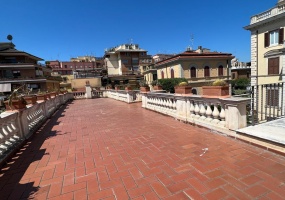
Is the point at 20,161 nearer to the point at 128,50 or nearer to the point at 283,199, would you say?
the point at 283,199

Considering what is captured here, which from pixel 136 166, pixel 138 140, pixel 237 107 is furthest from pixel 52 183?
pixel 237 107

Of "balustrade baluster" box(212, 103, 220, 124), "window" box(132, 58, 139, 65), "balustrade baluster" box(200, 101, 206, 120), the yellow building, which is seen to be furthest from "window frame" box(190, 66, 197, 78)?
"balustrade baluster" box(212, 103, 220, 124)

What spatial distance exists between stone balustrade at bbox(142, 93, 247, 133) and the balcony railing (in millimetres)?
19148

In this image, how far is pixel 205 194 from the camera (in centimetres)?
209

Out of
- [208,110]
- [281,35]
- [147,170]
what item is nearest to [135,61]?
[281,35]

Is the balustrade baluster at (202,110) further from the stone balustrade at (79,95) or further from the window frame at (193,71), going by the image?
the window frame at (193,71)

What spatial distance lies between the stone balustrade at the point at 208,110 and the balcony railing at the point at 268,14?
1915 cm

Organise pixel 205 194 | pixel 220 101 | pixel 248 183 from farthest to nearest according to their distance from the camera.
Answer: pixel 220 101 < pixel 248 183 < pixel 205 194

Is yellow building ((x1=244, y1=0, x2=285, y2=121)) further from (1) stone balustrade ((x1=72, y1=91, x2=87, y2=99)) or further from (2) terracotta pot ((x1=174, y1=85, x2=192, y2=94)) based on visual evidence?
(1) stone balustrade ((x1=72, y1=91, x2=87, y2=99))

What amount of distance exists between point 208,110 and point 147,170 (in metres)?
2.68

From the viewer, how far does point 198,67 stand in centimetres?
2833

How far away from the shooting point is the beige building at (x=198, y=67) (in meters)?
27.4

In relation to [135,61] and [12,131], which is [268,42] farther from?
[135,61]

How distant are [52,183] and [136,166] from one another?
1347mm
